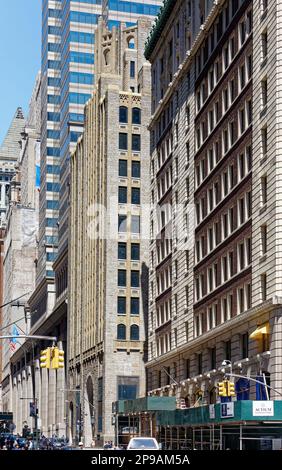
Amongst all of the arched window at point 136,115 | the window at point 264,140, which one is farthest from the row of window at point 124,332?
the window at point 264,140

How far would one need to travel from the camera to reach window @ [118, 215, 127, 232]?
12438cm

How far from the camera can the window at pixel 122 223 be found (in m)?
124

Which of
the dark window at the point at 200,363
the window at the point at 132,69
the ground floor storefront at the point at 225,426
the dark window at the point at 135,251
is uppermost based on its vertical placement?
the window at the point at 132,69

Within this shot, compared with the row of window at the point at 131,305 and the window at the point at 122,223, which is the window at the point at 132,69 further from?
the row of window at the point at 131,305

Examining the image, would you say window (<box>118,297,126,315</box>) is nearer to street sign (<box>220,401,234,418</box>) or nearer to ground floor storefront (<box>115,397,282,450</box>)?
ground floor storefront (<box>115,397,282,450</box>)

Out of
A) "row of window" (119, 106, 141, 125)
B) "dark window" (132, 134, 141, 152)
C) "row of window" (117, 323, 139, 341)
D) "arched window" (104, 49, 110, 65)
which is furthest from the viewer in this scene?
"arched window" (104, 49, 110, 65)

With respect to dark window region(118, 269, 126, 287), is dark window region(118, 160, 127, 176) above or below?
above

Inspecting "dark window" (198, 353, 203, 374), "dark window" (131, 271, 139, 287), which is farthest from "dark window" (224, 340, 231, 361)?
"dark window" (131, 271, 139, 287)

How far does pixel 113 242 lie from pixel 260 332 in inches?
2567

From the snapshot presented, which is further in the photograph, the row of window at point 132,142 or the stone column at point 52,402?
the stone column at point 52,402

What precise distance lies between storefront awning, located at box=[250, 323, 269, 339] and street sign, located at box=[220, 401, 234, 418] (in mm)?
12720

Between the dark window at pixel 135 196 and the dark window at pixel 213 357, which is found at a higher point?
the dark window at pixel 135 196

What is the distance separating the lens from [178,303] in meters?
88.1

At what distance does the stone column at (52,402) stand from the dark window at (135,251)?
46.5 meters
